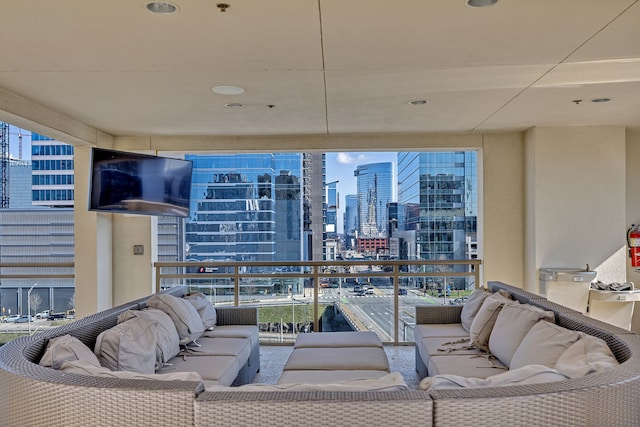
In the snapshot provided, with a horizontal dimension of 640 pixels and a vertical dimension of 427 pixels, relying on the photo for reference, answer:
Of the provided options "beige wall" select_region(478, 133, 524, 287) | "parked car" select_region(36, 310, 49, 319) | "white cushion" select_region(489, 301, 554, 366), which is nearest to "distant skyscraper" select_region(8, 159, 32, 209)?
"parked car" select_region(36, 310, 49, 319)

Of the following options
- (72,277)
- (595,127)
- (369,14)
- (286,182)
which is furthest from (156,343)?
(595,127)

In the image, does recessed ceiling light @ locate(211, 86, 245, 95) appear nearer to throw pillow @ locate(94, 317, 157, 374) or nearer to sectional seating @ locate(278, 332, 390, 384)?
throw pillow @ locate(94, 317, 157, 374)

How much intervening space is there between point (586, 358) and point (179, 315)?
262cm

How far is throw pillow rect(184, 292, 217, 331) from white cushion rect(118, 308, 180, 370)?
0.65 metres

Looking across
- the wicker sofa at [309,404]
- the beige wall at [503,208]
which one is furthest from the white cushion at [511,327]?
the beige wall at [503,208]

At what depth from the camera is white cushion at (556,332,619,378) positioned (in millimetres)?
1805

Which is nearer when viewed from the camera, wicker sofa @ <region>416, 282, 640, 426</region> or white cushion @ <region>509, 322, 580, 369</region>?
wicker sofa @ <region>416, 282, 640, 426</region>

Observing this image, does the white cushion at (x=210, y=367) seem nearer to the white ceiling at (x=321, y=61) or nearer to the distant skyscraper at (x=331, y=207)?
the white ceiling at (x=321, y=61)

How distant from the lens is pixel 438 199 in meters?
6.34

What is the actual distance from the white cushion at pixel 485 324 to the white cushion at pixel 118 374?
7.08 ft

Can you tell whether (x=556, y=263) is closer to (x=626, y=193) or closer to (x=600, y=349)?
(x=626, y=193)

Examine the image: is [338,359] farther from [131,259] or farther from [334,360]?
[131,259]

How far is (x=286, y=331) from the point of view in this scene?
541 cm

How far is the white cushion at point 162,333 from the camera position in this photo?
2973mm
